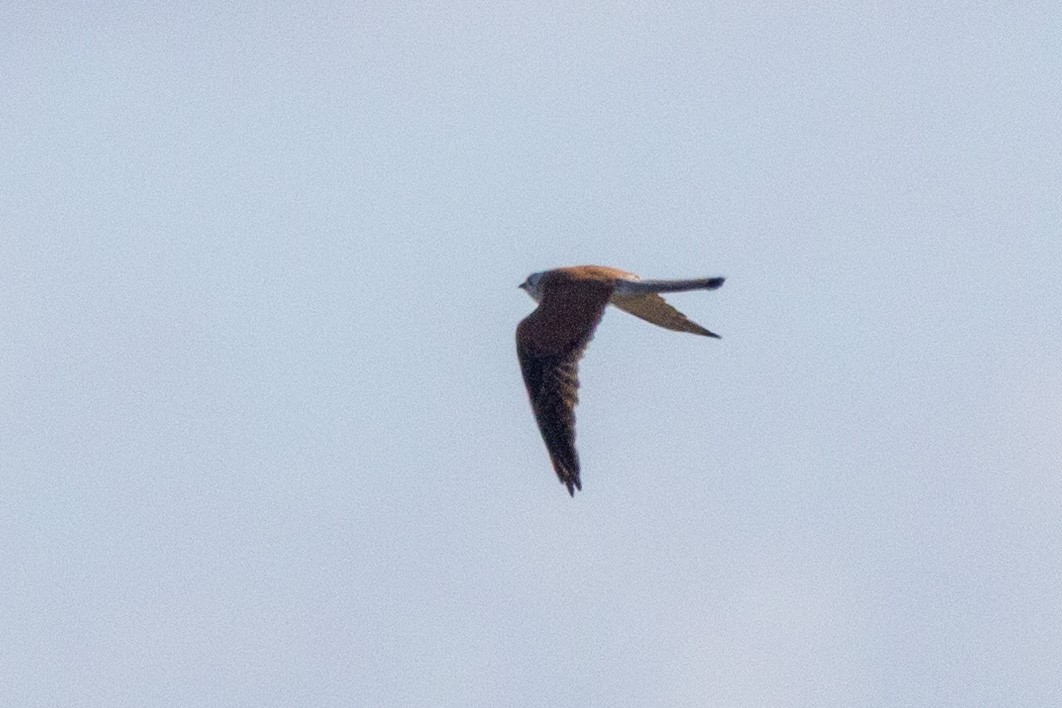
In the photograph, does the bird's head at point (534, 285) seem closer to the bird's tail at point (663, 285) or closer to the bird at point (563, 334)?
the bird at point (563, 334)

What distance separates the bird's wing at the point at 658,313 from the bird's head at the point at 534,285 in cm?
77

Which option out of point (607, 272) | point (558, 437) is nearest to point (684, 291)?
point (607, 272)

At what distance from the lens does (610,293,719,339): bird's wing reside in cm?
1950

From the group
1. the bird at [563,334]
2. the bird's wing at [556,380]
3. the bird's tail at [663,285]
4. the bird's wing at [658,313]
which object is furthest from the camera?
the bird's wing at [658,313]

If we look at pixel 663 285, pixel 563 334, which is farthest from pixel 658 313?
pixel 663 285

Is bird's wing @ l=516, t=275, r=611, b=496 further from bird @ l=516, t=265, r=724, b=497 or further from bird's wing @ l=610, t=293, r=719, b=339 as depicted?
bird's wing @ l=610, t=293, r=719, b=339

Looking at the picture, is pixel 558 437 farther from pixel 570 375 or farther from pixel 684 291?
pixel 684 291

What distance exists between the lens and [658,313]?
65.3ft

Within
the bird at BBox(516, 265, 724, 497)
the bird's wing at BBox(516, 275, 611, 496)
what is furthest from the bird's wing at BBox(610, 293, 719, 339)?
the bird's wing at BBox(516, 275, 611, 496)

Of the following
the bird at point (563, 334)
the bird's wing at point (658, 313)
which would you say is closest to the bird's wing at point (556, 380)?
the bird at point (563, 334)

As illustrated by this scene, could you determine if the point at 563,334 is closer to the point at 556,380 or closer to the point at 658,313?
the point at 556,380

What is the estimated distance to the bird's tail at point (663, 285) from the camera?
17.2 meters

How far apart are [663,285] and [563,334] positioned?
1.61 metres

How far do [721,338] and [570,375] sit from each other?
1621 mm
